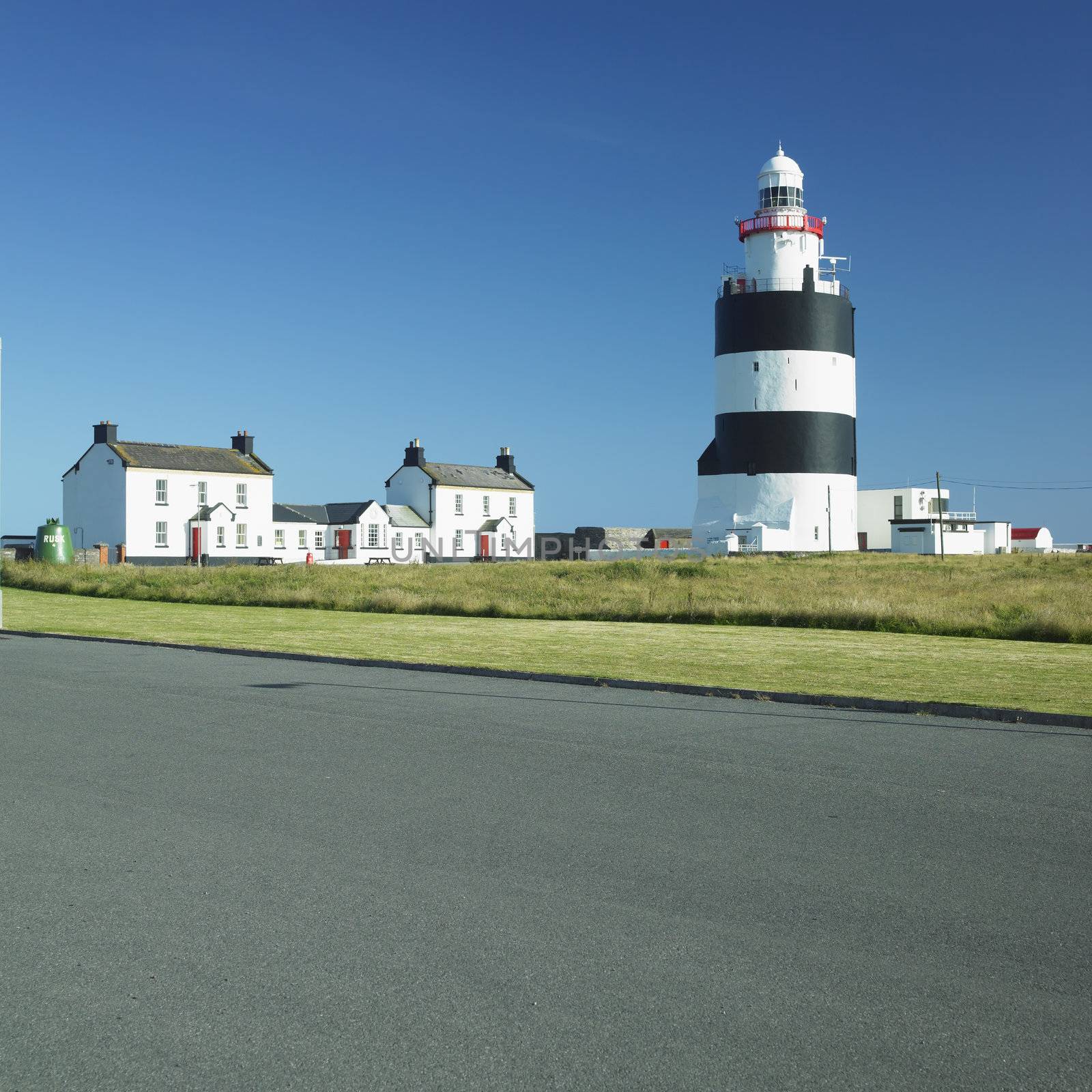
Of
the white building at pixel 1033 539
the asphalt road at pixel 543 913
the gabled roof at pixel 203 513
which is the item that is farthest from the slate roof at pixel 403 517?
the asphalt road at pixel 543 913

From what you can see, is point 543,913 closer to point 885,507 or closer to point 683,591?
point 683,591

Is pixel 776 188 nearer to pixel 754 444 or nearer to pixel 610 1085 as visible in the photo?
pixel 754 444

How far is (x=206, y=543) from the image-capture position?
64.2 m

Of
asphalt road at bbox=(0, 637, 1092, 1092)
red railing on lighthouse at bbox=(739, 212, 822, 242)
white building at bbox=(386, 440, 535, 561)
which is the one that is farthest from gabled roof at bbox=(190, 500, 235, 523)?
asphalt road at bbox=(0, 637, 1092, 1092)

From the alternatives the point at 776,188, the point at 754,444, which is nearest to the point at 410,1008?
the point at 754,444

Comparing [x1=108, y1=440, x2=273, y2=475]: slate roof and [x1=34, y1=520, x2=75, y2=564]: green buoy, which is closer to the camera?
[x1=34, y1=520, x2=75, y2=564]: green buoy

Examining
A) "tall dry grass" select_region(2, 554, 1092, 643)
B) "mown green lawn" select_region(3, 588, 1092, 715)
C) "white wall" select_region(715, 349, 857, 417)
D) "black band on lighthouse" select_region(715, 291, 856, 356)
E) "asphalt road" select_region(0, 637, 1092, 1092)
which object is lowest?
"asphalt road" select_region(0, 637, 1092, 1092)

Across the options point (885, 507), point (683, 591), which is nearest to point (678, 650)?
point (683, 591)

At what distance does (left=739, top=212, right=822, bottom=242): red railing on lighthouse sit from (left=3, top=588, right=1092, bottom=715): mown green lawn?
116ft

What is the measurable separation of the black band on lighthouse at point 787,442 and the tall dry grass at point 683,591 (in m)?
6.53

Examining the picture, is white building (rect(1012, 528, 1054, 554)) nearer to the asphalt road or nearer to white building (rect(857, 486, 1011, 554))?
white building (rect(857, 486, 1011, 554))

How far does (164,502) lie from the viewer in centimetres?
6247

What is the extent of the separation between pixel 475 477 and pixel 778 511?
2962 centimetres

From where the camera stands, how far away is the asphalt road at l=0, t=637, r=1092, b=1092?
12.4 feet
